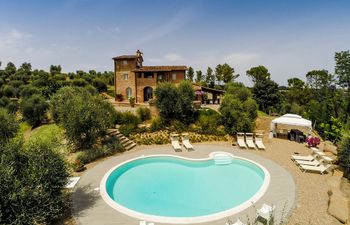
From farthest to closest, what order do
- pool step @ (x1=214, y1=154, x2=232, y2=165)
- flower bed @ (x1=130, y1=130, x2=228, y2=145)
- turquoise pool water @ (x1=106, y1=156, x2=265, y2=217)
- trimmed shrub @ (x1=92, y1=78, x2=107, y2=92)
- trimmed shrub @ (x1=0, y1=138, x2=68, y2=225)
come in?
1. trimmed shrub @ (x1=92, y1=78, x2=107, y2=92)
2. flower bed @ (x1=130, y1=130, x2=228, y2=145)
3. pool step @ (x1=214, y1=154, x2=232, y2=165)
4. turquoise pool water @ (x1=106, y1=156, x2=265, y2=217)
5. trimmed shrub @ (x1=0, y1=138, x2=68, y2=225)

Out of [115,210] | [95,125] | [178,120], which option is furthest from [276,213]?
[178,120]

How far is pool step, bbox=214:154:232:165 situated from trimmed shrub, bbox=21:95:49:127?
2592cm

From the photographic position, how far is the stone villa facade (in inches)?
1393

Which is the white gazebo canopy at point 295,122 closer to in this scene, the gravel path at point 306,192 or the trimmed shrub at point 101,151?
the gravel path at point 306,192

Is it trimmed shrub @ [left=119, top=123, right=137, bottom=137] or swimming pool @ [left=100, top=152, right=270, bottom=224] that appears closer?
swimming pool @ [left=100, top=152, right=270, bottom=224]

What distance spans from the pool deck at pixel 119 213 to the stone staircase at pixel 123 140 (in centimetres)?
133

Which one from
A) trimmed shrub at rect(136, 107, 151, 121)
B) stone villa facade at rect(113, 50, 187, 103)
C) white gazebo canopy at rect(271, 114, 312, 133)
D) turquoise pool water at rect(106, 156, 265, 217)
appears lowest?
turquoise pool water at rect(106, 156, 265, 217)

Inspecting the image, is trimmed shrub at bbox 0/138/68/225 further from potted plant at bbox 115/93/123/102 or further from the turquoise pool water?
Result: potted plant at bbox 115/93/123/102

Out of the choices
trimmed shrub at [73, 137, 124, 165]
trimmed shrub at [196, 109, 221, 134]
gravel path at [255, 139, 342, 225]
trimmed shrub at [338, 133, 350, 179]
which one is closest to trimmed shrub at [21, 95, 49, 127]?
trimmed shrub at [73, 137, 124, 165]

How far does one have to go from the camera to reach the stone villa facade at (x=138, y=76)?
116 ft

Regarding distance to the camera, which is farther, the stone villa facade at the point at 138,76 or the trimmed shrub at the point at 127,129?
the stone villa facade at the point at 138,76

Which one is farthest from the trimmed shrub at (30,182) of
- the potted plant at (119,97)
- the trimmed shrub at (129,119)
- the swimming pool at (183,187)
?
the potted plant at (119,97)

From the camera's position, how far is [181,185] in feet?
44.0

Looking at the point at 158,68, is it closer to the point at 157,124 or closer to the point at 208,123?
the point at 157,124
